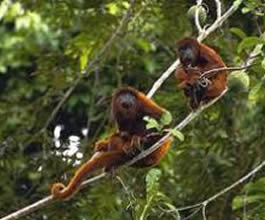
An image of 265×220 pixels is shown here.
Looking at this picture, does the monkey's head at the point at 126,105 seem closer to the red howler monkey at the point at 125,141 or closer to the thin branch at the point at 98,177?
the red howler monkey at the point at 125,141

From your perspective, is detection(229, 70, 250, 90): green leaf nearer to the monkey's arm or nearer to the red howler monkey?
the red howler monkey

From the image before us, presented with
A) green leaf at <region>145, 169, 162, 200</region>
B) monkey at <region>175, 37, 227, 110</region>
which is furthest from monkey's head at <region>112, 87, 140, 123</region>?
green leaf at <region>145, 169, 162, 200</region>

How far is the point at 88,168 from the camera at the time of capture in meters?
5.36

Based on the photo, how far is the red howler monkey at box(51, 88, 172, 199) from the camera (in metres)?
5.34

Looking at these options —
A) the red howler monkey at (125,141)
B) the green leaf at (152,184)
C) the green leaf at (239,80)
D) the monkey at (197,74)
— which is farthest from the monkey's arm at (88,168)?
the green leaf at (239,80)

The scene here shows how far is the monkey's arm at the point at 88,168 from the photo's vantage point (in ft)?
17.3

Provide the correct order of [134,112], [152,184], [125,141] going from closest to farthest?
1. [152,184]
2. [125,141]
3. [134,112]

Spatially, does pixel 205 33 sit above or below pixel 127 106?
above

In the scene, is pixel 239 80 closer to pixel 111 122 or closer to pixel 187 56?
pixel 187 56

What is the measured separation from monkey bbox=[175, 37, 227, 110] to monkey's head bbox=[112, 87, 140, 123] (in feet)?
0.84

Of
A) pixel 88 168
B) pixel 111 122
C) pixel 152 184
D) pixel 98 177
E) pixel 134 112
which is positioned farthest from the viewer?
pixel 111 122

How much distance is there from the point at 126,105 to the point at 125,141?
0.78 feet

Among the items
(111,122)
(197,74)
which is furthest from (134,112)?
(111,122)

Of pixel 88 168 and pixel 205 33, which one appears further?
pixel 205 33
